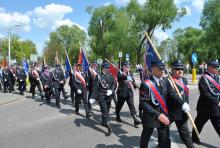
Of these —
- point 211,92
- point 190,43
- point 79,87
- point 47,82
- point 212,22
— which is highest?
point 212,22

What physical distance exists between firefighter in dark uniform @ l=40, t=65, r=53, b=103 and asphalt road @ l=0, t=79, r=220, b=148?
2836mm

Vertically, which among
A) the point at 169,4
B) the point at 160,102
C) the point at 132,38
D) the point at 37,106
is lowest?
the point at 37,106

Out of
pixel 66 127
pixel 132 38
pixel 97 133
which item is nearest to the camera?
pixel 97 133

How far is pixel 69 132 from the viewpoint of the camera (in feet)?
28.8

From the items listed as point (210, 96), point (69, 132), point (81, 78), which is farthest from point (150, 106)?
point (81, 78)

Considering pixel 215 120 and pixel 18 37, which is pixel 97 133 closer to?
pixel 215 120

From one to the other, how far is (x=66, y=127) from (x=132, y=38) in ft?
152

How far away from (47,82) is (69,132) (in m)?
7.33

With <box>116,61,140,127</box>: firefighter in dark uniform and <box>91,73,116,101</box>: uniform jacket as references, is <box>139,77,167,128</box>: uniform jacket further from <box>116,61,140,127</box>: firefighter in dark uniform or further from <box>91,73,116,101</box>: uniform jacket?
<box>116,61,140,127</box>: firefighter in dark uniform

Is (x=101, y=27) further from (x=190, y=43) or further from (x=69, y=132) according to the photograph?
(x=69, y=132)

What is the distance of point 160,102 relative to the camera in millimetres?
5602

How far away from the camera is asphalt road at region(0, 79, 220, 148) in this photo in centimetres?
748

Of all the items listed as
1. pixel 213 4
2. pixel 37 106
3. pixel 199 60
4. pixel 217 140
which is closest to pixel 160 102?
pixel 217 140

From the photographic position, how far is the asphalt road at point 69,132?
748 centimetres
